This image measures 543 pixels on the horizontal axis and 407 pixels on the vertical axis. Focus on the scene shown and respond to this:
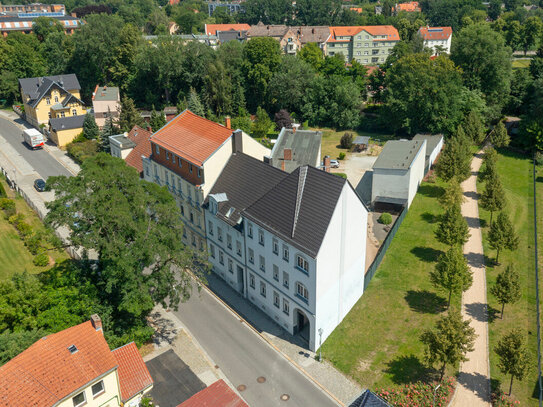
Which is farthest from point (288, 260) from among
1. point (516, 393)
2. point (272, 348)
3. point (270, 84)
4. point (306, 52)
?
point (306, 52)

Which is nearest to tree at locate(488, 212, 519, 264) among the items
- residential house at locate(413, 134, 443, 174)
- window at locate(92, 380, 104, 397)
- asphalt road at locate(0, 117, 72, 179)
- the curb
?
residential house at locate(413, 134, 443, 174)

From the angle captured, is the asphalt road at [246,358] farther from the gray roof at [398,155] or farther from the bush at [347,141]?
the bush at [347,141]

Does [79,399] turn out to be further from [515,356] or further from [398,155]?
[398,155]

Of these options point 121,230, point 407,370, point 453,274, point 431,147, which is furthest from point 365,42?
point 121,230

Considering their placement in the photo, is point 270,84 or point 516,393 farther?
point 270,84

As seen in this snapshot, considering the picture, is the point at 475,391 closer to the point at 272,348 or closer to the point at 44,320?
the point at 272,348

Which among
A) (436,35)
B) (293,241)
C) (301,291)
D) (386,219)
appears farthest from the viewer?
(436,35)

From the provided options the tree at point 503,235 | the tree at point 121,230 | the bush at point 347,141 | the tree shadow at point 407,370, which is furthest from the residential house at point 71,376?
the bush at point 347,141

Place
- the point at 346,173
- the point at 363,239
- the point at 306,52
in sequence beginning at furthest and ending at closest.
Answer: the point at 306,52 < the point at 346,173 < the point at 363,239
